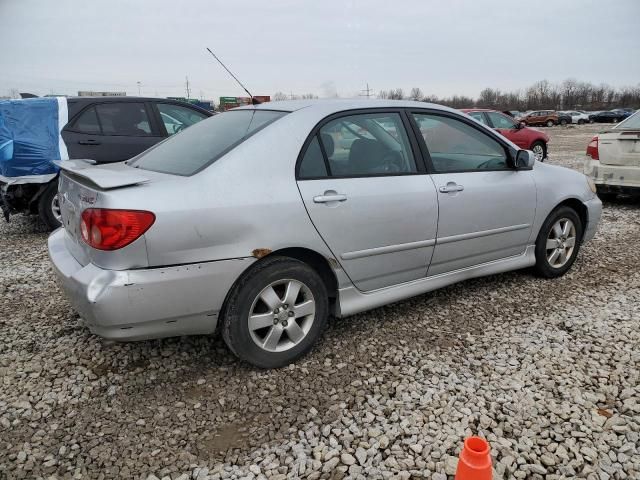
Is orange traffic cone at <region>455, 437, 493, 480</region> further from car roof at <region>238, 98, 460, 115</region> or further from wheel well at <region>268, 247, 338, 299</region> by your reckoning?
car roof at <region>238, 98, 460, 115</region>

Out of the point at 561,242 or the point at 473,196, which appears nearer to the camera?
the point at 473,196

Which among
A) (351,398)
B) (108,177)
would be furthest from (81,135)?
(351,398)

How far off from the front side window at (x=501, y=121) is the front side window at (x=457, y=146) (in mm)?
10477

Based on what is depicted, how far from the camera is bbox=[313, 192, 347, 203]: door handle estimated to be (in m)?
2.75

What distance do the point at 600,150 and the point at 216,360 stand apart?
22.4ft

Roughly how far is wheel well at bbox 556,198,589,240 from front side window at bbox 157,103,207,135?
15.9 feet

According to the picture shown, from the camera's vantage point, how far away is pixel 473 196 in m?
3.42

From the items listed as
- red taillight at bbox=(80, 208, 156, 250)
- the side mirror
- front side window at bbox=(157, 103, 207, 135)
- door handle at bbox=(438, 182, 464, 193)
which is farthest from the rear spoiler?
front side window at bbox=(157, 103, 207, 135)

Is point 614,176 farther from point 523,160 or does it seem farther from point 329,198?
point 329,198

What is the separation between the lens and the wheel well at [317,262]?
9.05ft

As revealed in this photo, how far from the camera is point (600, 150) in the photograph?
7.22 metres

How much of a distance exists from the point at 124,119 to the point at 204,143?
3979 millimetres

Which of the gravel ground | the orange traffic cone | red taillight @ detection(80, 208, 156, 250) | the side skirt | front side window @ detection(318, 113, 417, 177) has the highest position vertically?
front side window @ detection(318, 113, 417, 177)

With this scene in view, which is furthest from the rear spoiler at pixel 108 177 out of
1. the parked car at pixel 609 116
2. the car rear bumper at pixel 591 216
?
the parked car at pixel 609 116
